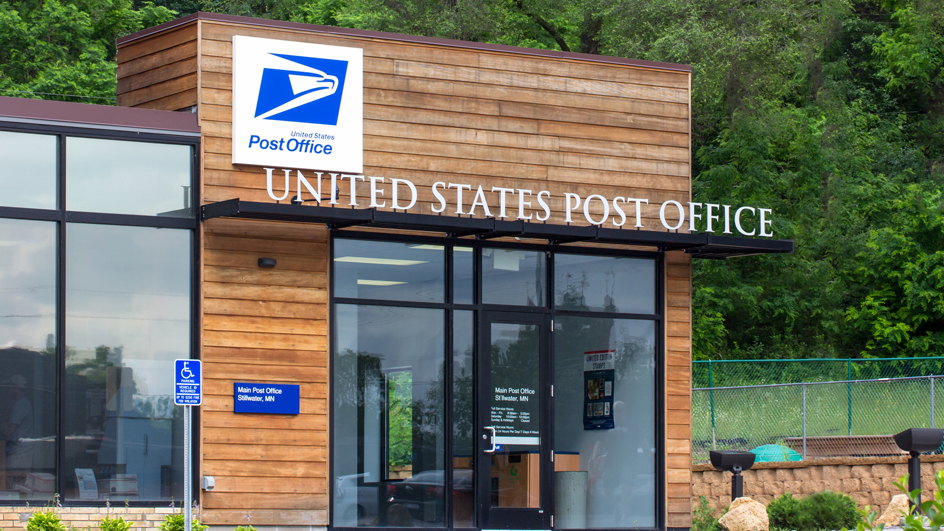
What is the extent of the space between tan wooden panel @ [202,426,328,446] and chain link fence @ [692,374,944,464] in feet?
28.5

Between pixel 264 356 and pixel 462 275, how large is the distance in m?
2.45

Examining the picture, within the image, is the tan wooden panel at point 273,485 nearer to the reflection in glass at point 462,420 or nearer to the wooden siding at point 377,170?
the wooden siding at point 377,170

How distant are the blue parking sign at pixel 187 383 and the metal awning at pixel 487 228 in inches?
77.1

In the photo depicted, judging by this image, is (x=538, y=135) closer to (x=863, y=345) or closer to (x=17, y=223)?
(x=17, y=223)

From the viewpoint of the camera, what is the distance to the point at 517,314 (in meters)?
12.4

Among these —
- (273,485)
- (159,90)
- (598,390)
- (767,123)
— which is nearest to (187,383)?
(273,485)

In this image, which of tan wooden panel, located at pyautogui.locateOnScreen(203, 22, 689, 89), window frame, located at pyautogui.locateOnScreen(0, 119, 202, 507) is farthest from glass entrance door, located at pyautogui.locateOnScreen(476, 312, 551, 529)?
window frame, located at pyautogui.locateOnScreen(0, 119, 202, 507)

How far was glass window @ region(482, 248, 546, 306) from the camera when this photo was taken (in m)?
12.4

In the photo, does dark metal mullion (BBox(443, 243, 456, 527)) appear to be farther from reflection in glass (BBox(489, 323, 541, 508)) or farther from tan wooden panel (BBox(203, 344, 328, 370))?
tan wooden panel (BBox(203, 344, 328, 370))

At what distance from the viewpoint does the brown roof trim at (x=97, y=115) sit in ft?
34.4

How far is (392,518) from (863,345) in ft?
68.1

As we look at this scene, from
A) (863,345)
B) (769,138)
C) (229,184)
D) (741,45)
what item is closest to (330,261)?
(229,184)

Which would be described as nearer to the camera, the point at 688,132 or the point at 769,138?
the point at 688,132

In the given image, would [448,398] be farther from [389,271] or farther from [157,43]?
[157,43]
